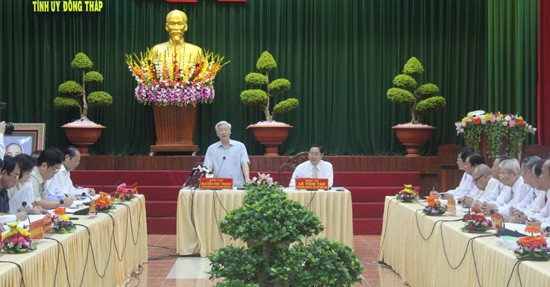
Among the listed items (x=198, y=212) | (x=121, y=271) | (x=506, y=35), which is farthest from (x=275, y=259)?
(x=506, y=35)

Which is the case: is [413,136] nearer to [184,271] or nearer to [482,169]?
[482,169]

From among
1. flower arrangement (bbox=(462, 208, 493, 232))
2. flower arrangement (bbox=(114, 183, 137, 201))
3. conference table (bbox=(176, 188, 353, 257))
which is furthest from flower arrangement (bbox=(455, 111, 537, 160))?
flower arrangement (bbox=(462, 208, 493, 232))

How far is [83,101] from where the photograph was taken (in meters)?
11.9

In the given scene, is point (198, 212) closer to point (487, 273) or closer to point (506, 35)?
point (487, 273)

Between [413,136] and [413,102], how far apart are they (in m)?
0.49

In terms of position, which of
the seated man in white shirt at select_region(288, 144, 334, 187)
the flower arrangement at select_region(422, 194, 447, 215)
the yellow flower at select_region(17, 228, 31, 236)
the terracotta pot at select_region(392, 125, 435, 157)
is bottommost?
the flower arrangement at select_region(422, 194, 447, 215)

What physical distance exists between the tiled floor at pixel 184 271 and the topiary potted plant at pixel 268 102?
2.88 meters

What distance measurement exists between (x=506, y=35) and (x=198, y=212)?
516 centimetres

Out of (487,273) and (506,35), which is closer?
(487,273)

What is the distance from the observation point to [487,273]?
170 inches

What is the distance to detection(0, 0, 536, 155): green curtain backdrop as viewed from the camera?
12375mm

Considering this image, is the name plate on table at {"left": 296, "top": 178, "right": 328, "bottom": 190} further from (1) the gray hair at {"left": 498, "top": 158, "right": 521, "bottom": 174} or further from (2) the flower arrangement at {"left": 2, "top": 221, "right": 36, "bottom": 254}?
(2) the flower arrangement at {"left": 2, "top": 221, "right": 36, "bottom": 254}

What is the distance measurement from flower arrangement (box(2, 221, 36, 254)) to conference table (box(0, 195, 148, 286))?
40 millimetres

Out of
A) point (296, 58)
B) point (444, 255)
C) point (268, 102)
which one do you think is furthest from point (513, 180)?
point (296, 58)
